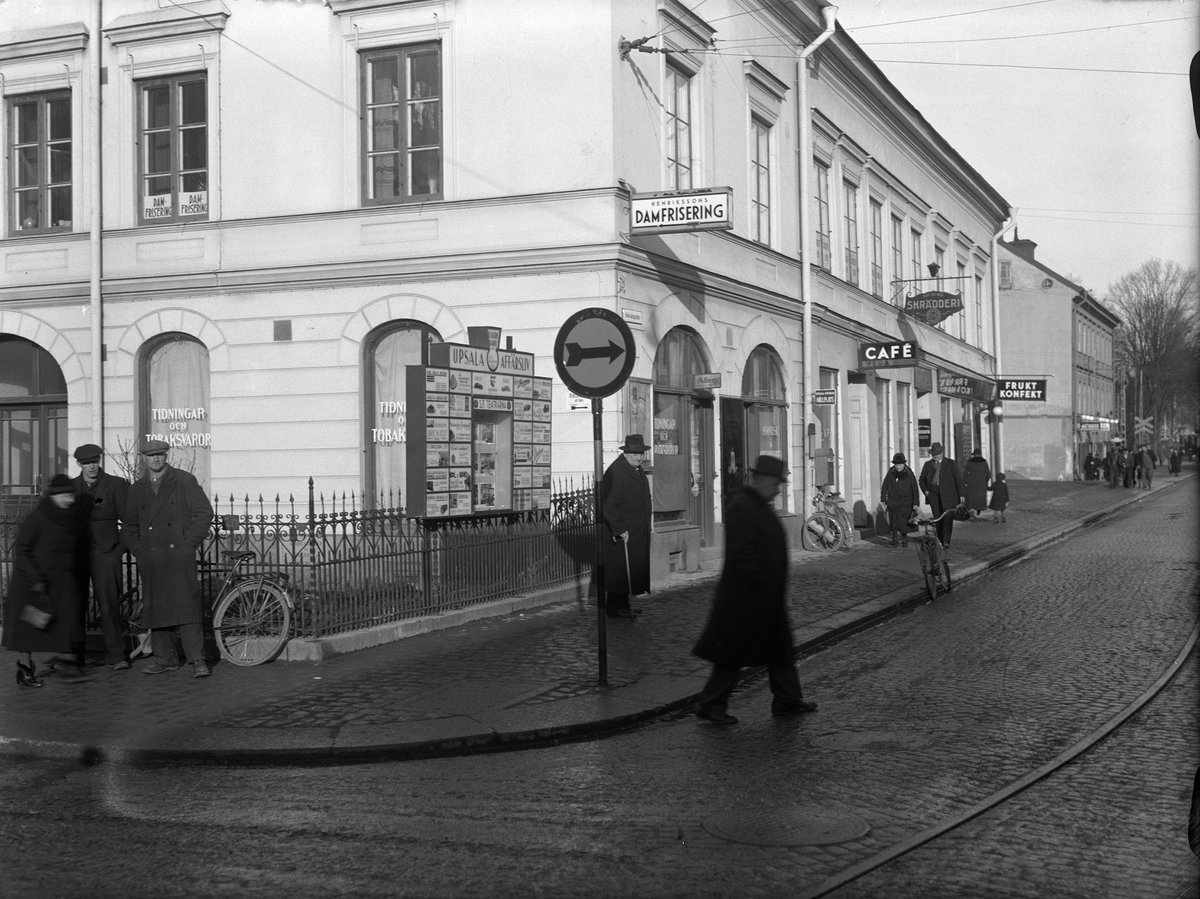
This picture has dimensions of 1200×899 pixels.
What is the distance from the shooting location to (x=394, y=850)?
563 cm

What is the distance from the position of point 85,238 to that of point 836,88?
1506 cm

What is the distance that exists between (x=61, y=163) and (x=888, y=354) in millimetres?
16053

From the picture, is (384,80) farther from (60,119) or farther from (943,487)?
(943,487)

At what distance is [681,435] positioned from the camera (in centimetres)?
1917

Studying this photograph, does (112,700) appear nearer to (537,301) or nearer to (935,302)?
(537,301)

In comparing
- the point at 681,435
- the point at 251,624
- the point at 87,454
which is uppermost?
the point at 681,435

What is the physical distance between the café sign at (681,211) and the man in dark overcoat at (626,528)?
4.00m

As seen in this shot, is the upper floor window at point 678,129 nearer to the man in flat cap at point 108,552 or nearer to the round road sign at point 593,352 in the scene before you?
the round road sign at point 593,352

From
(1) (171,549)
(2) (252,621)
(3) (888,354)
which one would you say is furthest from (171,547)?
(3) (888,354)

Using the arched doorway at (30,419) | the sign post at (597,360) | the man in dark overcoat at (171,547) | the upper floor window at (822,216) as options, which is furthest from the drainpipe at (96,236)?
the upper floor window at (822,216)

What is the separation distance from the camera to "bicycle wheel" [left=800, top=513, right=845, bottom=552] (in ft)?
73.2

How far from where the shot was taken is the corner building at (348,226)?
17.2 metres

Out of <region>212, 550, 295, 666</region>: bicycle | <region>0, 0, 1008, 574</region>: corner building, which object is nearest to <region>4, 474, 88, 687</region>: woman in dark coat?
<region>212, 550, 295, 666</region>: bicycle

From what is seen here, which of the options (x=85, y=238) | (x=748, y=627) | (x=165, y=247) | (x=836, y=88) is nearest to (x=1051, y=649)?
(x=748, y=627)
